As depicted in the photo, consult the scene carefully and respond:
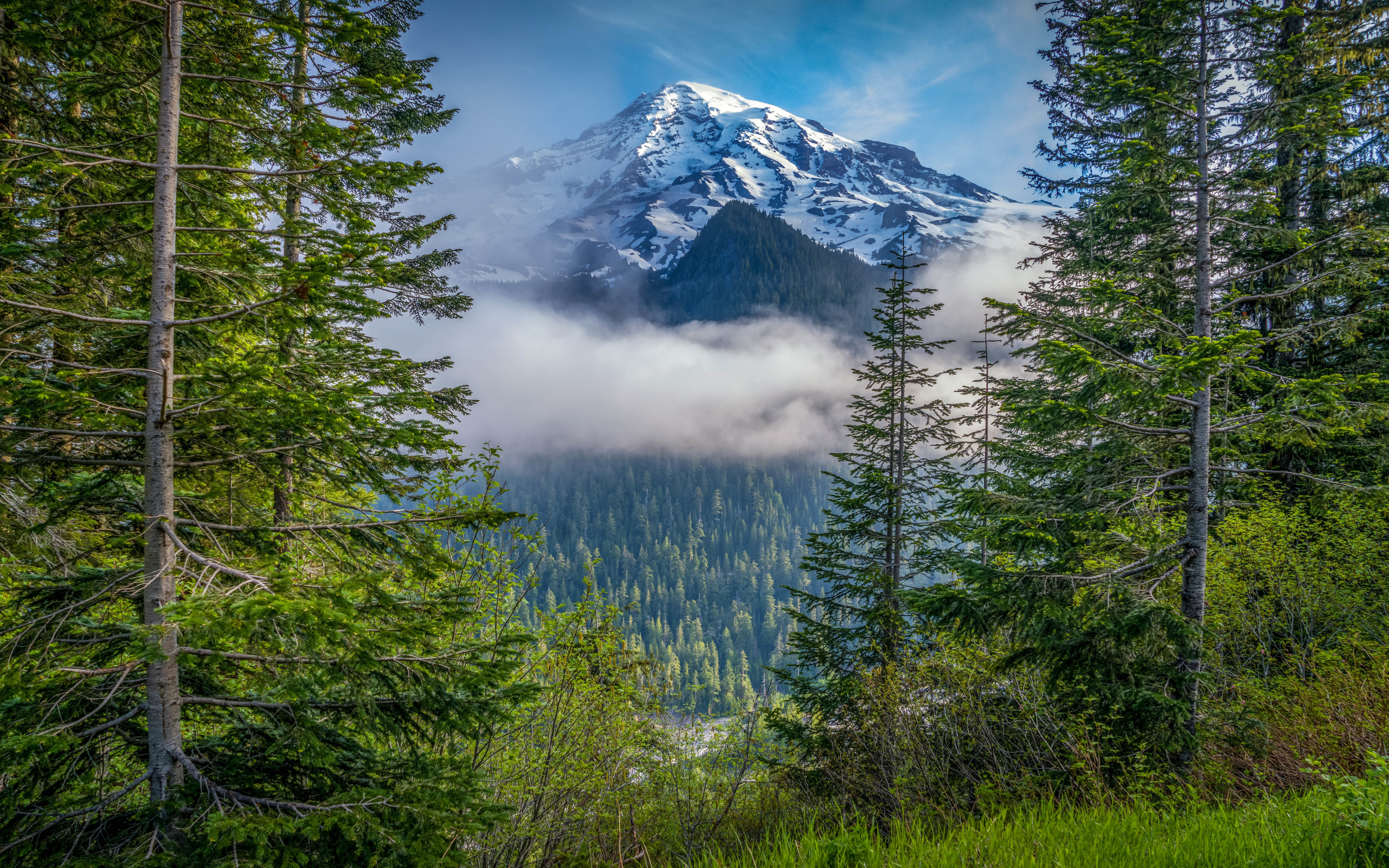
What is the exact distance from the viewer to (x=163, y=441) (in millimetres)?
3633

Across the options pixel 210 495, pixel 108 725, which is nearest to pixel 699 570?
pixel 210 495

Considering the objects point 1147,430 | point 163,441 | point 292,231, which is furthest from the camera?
point 1147,430

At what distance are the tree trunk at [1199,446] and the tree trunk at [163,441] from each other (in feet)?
30.9

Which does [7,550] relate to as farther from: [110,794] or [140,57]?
[140,57]

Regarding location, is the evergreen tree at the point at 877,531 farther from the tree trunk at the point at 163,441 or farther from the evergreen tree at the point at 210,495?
the tree trunk at the point at 163,441

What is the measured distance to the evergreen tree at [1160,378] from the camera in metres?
6.17

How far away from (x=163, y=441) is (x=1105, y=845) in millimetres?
6403

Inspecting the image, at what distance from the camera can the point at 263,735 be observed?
407cm

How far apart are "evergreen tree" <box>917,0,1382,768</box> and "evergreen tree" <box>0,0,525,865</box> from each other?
6314 millimetres

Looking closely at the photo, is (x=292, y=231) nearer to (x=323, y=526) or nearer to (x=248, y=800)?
(x=323, y=526)

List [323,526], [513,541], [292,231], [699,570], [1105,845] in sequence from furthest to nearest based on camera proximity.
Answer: [699,570] < [513,541] < [292,231] < [323,526] < [1105,845]

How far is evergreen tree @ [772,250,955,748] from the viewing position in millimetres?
12766

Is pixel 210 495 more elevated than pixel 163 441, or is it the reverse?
pixel 163 441

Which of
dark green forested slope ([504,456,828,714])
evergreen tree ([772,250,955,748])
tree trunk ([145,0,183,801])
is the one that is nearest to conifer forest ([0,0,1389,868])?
tree trunk ([145,0,183,801])
